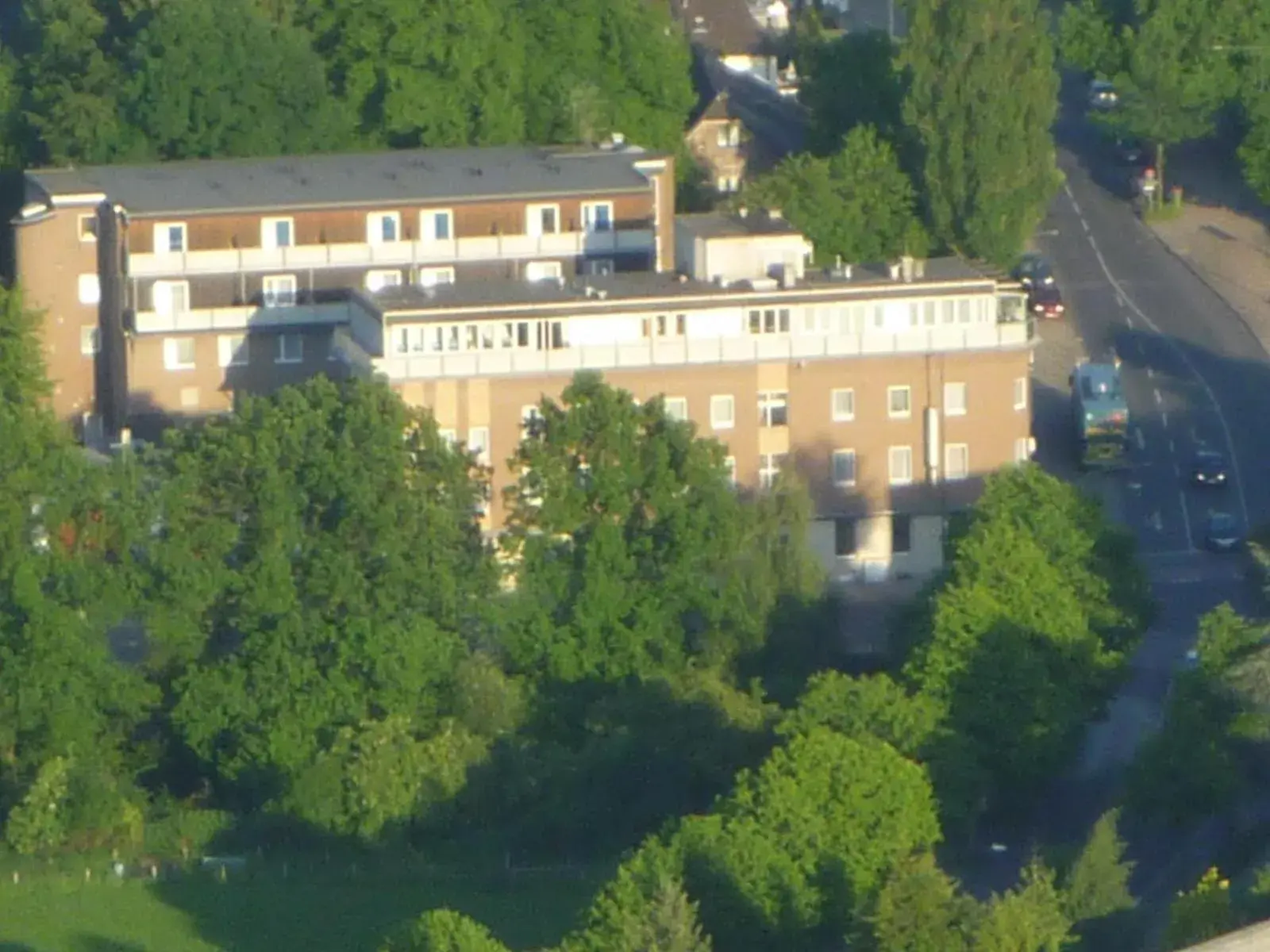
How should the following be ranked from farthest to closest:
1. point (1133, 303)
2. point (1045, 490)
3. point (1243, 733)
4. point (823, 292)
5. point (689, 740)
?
point (1133, 303)
point (823, 292)
point (1045, 490)
point (689, 740)
point (1243, 733)

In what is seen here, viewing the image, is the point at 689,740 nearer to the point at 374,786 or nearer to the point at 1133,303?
the point at 374,786

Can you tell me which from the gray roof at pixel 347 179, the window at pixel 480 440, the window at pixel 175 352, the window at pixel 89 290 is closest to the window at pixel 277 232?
the gray roof at pixel 347 179

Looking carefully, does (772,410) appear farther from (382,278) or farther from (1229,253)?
(1229,253)

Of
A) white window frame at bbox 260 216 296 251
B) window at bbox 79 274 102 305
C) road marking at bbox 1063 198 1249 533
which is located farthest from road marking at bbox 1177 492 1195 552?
window at bbox 79 274 102 305

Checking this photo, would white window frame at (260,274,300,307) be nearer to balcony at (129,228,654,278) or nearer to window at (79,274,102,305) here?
balcony at (129,228,654,278)

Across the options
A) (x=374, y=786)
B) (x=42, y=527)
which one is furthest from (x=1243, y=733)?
(x=42, y=527)

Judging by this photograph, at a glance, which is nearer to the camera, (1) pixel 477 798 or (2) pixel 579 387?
(1) pixel 477 798
